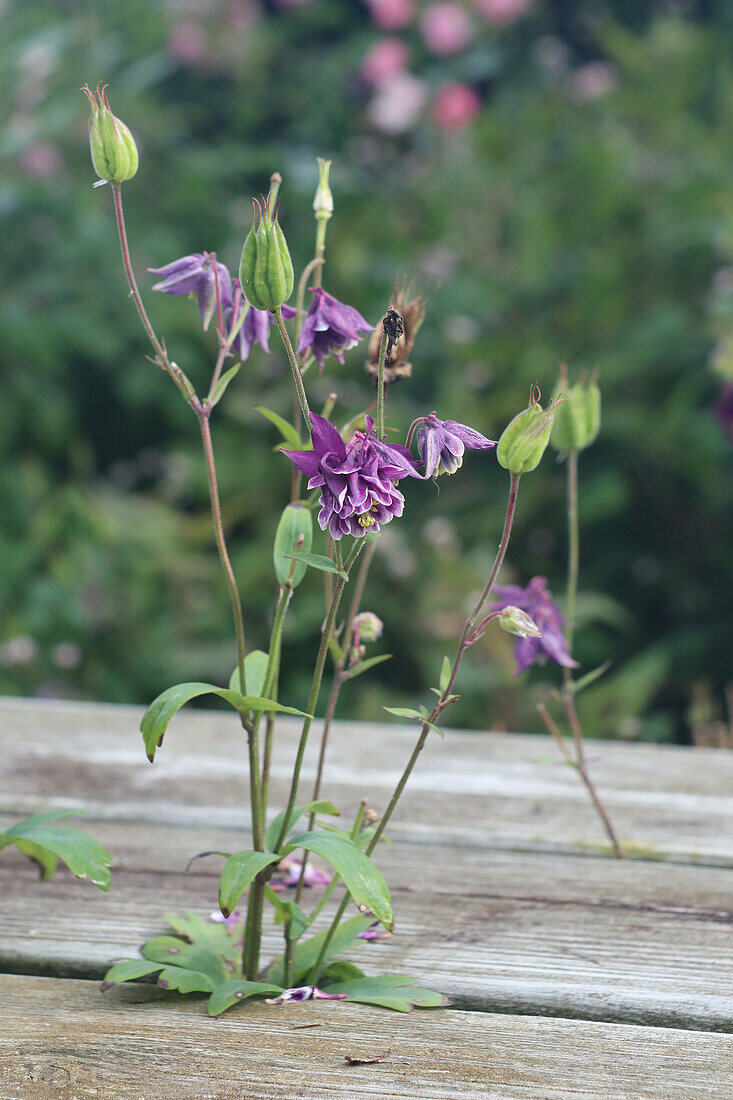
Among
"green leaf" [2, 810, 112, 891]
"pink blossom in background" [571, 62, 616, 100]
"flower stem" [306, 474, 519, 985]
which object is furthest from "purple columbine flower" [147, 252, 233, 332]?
"pink blossom in background" [571, 62, 616, 100]

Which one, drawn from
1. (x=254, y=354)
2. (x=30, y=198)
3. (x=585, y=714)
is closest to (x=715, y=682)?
(x=585, y=714)

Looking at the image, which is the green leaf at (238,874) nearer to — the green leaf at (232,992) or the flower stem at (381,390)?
the green leaf at (232,992)

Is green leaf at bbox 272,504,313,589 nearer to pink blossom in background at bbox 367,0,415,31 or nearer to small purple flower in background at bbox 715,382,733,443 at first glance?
small purple flower in background at bbox 715,382,733,443

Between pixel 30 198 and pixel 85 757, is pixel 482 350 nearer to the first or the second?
pixel 30 198

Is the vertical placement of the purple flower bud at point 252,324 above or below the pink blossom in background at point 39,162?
below

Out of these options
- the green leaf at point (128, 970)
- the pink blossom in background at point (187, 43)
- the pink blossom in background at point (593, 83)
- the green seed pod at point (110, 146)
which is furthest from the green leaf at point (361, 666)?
the pink blossom in background at point (187, 43)

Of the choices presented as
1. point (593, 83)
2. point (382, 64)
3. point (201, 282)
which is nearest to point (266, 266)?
point (201, 282)
